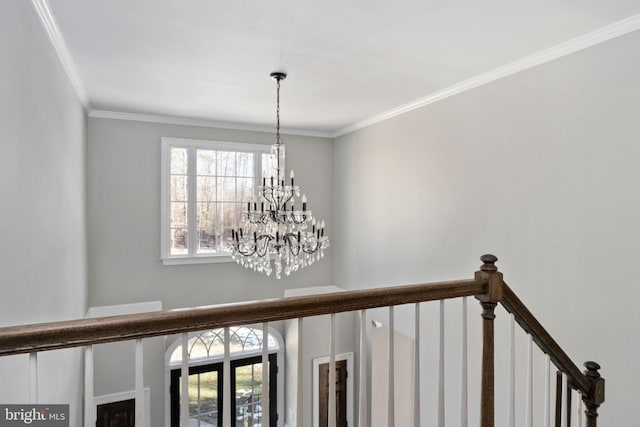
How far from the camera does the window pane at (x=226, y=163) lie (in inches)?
196

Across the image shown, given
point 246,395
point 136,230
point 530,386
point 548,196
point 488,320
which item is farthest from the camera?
point 246,395

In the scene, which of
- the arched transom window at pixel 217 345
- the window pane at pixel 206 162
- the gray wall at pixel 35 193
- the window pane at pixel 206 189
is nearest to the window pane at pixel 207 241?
the window pane at pixel 206 189

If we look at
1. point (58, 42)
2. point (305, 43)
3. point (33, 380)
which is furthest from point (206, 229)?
point (33, 380)

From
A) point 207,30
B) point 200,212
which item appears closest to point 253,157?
point 200,212

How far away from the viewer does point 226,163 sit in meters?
5.02

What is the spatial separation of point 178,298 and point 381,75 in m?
3.57

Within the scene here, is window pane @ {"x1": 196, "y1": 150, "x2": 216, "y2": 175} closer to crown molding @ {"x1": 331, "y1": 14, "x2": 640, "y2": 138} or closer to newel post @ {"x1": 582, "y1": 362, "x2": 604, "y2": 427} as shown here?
crown molding @ {"x1": 331, "y1": 14, "x2": 640, "y2": 138}

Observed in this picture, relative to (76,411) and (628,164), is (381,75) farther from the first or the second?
(76,411)

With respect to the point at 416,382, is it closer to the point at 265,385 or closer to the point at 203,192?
the point at 265,385

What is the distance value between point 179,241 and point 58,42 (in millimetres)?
2745

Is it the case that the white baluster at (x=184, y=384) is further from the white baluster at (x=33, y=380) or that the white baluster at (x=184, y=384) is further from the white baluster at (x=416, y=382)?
the white baluster at (x=416, y=382)

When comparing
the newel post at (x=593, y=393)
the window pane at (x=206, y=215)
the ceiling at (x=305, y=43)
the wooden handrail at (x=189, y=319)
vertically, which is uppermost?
the ceiling at (x=305, y=43)

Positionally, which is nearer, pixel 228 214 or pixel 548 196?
pixel 548 196

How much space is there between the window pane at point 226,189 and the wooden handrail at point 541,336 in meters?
4.06
